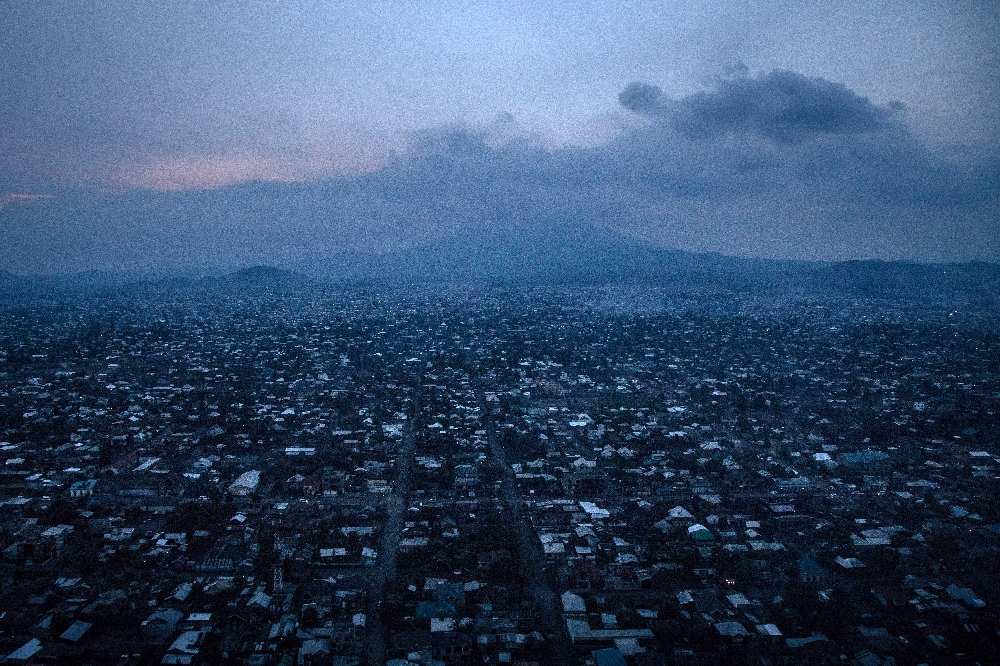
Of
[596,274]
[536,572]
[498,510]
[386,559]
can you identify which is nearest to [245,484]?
[386,559]

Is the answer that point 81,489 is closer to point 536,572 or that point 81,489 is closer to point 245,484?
point 245,484

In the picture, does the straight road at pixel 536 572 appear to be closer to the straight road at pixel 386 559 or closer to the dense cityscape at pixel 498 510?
the dense cityscape at pixel 498 510

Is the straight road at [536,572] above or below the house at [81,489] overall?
below

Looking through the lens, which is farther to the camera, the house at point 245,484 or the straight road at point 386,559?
the house at point 245,484

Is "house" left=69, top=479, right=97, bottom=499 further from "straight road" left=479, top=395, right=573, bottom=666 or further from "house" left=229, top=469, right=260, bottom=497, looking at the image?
"straight road" left=479, top=395, right=573, bottom=666

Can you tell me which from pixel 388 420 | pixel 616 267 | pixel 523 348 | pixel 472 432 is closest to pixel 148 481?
pixel 388 420

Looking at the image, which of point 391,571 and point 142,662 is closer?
point 142,662

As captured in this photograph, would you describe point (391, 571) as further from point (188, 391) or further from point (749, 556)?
point (188, 391)

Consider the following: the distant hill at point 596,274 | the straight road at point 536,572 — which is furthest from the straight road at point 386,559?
the distant hill at point 596,274
